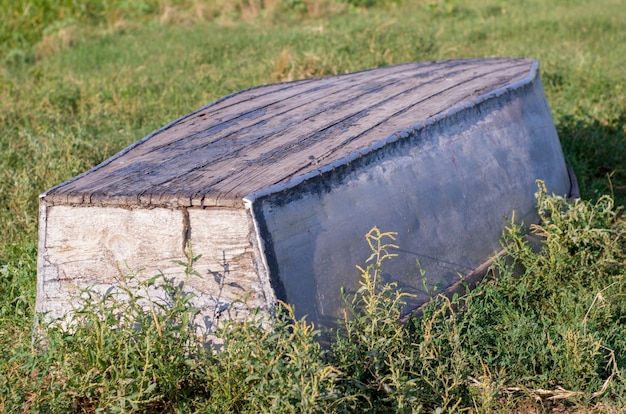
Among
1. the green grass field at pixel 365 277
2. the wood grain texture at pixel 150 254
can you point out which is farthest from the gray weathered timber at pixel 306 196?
the green grass field at pixel 365 277

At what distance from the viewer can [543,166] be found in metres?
4.23

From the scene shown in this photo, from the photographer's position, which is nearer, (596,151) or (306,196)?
(306,196)

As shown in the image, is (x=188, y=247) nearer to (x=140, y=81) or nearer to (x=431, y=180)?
(x=431, y=180)

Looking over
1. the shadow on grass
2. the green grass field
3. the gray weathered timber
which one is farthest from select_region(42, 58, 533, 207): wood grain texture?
the shadow on grass

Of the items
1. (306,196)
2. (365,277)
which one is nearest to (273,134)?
(306,196)

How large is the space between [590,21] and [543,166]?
5.30 metres

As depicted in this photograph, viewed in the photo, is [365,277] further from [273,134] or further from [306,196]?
[273,134]

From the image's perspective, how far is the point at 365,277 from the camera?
109 inches

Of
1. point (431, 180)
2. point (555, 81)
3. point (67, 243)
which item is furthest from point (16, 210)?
point (555, 81)

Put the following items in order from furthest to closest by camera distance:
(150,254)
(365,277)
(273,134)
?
(273,134), (150,254), (365,277)

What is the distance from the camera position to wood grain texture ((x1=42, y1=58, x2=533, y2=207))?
9.62 ft

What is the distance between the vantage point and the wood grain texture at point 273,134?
2.93 meters

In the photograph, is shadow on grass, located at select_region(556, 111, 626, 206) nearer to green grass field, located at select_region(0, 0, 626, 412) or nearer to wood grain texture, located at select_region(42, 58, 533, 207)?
green grass field, located at select_region(0, 0, 626, 412)

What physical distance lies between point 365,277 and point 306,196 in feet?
1.19
